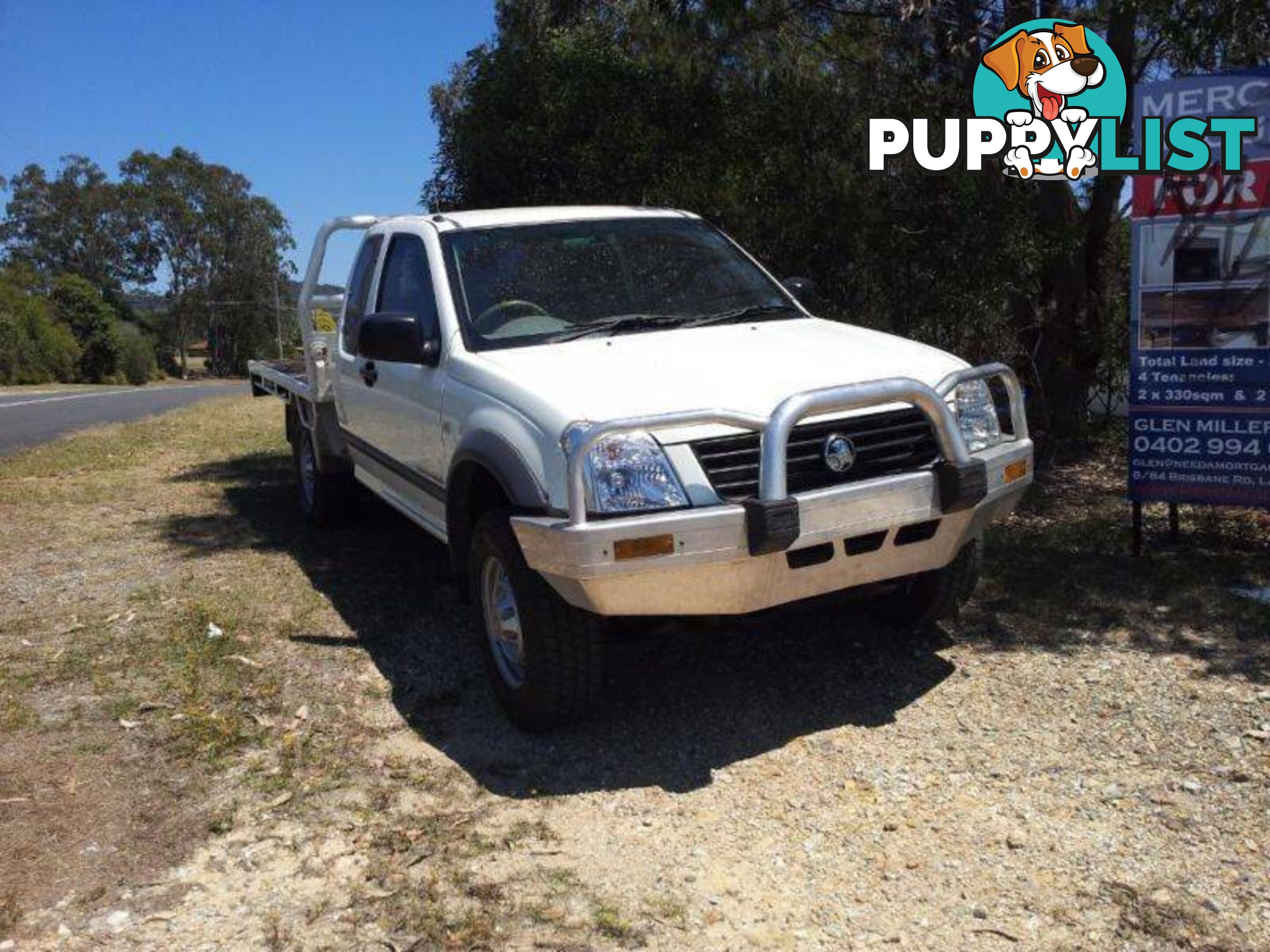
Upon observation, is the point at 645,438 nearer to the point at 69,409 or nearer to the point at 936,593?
the point at 936,593

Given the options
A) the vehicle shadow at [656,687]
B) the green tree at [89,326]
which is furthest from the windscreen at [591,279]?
the green tree at [89,326]

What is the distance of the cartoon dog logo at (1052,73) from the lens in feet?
27.2

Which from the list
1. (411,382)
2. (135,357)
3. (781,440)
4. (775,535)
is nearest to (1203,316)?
(781,440)

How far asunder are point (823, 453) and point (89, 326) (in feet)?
198

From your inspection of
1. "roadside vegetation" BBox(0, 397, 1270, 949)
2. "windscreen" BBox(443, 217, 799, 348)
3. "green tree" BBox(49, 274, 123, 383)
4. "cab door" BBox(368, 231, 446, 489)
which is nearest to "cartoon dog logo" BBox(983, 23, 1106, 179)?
"roadside vegetation" BBox(0, 397, 1270, 949)

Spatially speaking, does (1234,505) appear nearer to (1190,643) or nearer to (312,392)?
(1190,643)

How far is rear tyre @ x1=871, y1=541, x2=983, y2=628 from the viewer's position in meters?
4.94

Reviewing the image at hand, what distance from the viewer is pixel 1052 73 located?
8.35m

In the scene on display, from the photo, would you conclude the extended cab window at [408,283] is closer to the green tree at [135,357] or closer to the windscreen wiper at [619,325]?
the windscreen wiper at [619,325]

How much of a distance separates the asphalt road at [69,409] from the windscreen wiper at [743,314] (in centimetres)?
1084

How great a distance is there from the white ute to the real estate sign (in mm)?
1731

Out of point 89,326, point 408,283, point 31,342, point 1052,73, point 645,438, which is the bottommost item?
point 645,438

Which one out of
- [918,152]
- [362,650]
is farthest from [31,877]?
[918,152]

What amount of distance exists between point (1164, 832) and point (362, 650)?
3391mm
